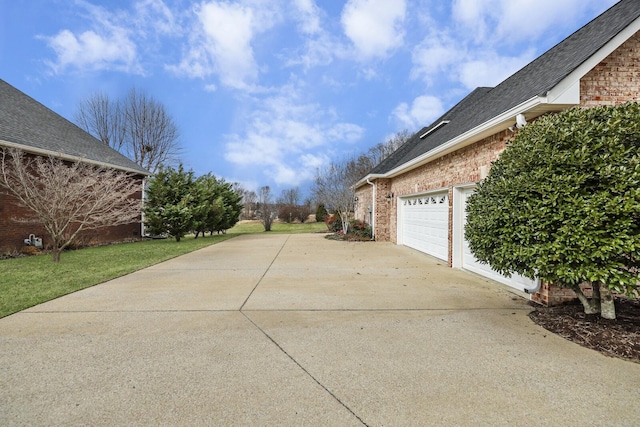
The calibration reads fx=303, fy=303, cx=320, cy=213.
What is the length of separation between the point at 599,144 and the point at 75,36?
52.4 ft

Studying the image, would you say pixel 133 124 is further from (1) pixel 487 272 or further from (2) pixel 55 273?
(1) pixel 487 272

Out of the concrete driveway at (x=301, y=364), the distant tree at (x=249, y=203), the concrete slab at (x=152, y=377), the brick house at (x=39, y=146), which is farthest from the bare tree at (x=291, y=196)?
the concrete slab at (x=152, y=377)

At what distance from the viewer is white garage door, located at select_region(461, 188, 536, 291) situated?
17.6 ft

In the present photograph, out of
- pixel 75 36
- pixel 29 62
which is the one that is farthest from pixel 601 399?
pixel 29 62

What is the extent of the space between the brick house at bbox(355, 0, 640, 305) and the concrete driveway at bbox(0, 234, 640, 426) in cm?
210

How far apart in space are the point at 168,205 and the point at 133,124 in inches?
593

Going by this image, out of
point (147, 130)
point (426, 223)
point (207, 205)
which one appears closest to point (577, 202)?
point (426, 223)

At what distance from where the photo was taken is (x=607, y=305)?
372cm

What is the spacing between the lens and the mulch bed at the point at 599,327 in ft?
10.3

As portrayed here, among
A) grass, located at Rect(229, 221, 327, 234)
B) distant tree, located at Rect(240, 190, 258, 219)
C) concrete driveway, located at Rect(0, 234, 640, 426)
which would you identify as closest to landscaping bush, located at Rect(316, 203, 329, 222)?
grass, located at Rect(229, 221, 327, 234)

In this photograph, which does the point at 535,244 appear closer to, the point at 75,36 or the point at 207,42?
the point at 207,42

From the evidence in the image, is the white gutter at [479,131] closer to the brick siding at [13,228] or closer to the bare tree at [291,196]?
the brick siding at [13,228]

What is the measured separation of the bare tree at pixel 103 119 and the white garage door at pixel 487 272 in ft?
87.9

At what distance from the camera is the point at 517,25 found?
1003 centimetres
